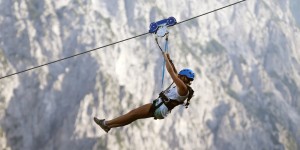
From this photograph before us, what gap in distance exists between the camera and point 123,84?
500ft

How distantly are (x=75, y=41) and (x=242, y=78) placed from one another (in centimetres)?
7926

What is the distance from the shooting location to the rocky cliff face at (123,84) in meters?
130

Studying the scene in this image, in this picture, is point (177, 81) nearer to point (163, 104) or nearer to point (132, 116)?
point (163, 104)

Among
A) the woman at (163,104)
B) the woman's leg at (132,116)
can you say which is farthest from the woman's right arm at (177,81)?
the woman's leg at (132,116)

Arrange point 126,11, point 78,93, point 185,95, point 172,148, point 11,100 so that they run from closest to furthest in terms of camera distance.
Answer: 1. point 185,95
2. point 11,100
3. point 78,93
4. point 172,148
5. point 126,11

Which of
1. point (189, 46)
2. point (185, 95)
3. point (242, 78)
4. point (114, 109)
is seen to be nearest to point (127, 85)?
point (114, 109)

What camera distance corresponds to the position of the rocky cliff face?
130125mm

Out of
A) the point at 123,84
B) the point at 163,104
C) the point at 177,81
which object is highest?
the point at 123,84

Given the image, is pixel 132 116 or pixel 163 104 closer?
pixel 132 116

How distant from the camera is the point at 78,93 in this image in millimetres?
136500

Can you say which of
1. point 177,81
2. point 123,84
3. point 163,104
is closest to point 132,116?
point 163,104

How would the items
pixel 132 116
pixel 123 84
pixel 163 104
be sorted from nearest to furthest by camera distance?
1. pixel 132 116
2. pixel 163 104
3. pixel 123 84

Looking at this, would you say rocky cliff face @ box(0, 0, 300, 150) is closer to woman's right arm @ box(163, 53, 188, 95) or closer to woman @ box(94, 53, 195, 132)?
woman @ box(94, 53, 195, 132)

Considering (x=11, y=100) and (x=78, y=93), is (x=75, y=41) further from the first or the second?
(x=11, y=100)
